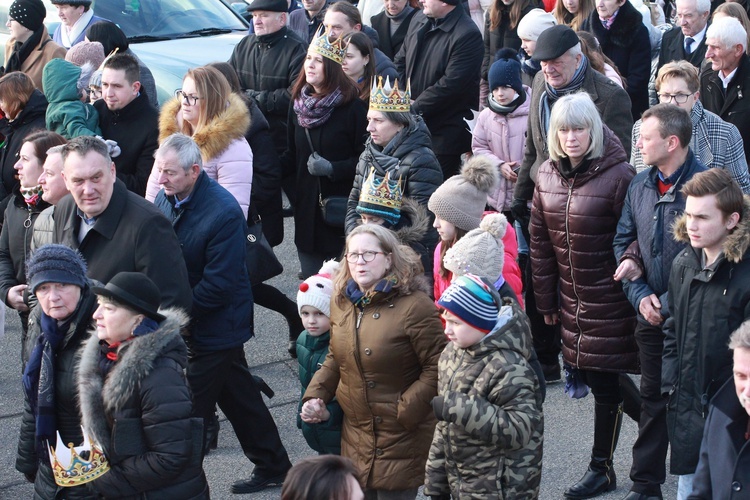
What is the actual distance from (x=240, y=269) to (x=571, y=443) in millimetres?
2196

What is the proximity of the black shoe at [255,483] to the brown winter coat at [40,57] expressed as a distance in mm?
4475

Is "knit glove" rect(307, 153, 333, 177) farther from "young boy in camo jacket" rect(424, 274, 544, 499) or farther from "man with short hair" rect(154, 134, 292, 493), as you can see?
"young boy in camo jacket" rect(424, 274, 544, 499)

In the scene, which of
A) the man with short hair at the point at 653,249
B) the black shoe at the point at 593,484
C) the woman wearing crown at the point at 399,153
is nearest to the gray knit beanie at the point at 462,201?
the woman wearing crown at the point at 399,153

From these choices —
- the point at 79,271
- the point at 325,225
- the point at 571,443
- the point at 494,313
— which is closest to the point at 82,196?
the point at 79,271

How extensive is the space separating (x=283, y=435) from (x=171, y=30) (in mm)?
5641

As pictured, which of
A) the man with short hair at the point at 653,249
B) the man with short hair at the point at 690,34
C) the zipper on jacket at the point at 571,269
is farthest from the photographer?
the man with short hair at the point at 690,34

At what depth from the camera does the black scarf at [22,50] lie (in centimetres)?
902

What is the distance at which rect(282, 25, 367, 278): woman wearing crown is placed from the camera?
23.8ft

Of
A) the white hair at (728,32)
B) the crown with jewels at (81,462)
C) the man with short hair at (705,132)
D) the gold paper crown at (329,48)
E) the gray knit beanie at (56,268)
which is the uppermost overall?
the white hair at (728,32)

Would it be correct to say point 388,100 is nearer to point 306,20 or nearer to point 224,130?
point 224,130

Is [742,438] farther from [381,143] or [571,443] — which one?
[381,143]

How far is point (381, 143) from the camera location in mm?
6480

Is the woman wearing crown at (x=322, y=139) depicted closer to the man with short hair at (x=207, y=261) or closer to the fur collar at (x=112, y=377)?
the man with short hair at (x=207, y=261)

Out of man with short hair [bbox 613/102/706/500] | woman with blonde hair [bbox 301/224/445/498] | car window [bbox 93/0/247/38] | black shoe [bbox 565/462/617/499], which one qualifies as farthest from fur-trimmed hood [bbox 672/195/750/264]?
car window [bbox 93/0/247/38]
